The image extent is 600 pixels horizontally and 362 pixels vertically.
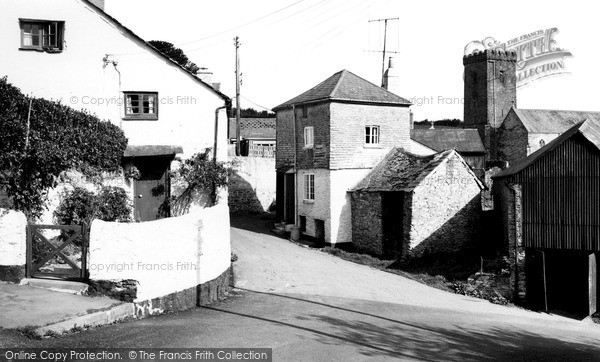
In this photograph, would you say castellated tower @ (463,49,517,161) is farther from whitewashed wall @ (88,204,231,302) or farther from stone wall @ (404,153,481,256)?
whitewashed wall @ (88,204,231,302)

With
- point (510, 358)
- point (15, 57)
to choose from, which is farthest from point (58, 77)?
point (510, 358)

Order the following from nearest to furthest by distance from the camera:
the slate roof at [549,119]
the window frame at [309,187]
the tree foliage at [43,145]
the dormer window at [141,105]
Answer: 1. the tree foliage at [43,145]
2. the dormer window at [141,105]
3. the window frame at [309,187]
4. the slate roof at [549,119]

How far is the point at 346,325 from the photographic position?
13336 mm

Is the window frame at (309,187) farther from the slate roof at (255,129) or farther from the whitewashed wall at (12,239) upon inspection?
the slate roof at (255,129)

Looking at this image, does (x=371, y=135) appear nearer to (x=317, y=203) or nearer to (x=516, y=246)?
(x=317, y=203)

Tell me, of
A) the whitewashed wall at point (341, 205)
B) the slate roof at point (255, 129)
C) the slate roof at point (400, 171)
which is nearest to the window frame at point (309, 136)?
the whitewashed wall at point (341, 205)

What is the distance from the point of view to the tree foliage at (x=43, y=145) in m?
16.4

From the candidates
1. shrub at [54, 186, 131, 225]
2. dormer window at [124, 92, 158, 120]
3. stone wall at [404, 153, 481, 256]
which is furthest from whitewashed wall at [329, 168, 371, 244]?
shrub at [54, 186, 131, 225]

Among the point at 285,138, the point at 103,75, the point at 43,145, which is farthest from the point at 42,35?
the point at 285,138

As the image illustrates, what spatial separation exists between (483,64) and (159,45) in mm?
40796

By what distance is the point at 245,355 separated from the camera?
32.9ft

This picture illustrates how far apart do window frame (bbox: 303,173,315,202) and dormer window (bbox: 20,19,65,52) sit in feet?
47.3

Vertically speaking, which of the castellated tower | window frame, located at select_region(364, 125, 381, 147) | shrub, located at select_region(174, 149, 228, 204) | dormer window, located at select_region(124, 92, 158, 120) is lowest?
shrub, located at select_region(174, 149, 228, 204)

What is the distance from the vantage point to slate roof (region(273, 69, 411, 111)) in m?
29.0
